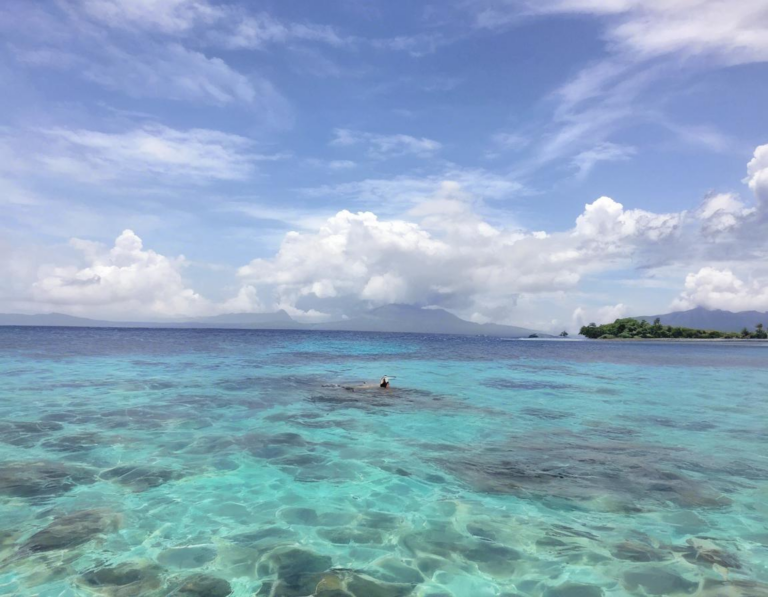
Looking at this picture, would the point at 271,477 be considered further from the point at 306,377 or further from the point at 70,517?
the point at 306,377

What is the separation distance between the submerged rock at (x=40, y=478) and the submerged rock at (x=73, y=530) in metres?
2.32

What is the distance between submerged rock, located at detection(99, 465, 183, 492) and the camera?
591 inches

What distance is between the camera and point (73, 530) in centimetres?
1154

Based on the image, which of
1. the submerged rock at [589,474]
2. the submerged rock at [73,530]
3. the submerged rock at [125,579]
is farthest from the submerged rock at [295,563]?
the submerged rock at [589,474]

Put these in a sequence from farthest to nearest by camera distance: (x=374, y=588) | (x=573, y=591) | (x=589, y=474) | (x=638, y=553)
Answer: (x=589, y=474), (x=638, y=553), (x=573, y=591), (x=374, y=588)

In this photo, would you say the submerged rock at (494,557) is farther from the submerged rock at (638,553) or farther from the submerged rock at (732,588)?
the submerged rock at (732,588)

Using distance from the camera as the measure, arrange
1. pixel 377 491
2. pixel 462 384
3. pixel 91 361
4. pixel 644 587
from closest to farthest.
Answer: pixel 644 587, pixel 377 491, pixel 462 384, pixel 91 361

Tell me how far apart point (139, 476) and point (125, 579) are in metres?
6.84

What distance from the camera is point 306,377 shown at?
43750mm

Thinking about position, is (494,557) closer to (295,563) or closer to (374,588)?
(374,588)

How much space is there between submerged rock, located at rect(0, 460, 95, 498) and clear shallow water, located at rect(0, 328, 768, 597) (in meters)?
0.09

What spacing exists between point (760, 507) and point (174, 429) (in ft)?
76.2

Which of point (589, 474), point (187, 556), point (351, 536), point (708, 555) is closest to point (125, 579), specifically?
point (187, 556)

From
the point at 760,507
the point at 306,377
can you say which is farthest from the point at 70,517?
the point at 306,377
